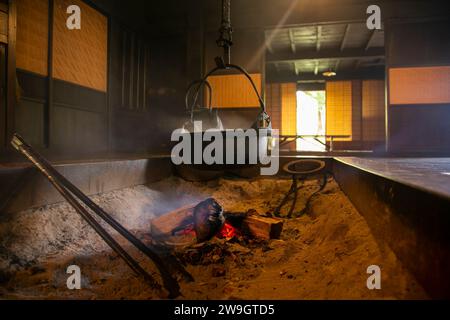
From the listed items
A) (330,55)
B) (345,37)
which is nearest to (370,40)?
(345,37)

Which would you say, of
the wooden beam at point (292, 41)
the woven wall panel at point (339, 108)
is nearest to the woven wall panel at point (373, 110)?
the woven wall panel at point (339, 108)

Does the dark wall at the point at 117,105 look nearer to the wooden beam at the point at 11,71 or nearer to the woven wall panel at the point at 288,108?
the wooden beam at the point at 11,71

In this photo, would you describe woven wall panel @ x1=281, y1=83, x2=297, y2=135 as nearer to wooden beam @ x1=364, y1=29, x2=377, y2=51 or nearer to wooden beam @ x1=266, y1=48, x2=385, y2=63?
wooden beam @ x1=266, y1=48, x2=385, y2=63

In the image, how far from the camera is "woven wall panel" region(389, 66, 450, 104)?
22.6 feet

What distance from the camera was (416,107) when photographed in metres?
7.00

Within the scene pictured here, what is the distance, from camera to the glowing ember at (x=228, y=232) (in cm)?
275

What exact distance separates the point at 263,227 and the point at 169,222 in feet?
3.00

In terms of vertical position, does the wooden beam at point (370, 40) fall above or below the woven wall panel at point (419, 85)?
above

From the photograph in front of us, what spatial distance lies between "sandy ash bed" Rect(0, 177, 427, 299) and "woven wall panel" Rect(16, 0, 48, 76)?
2765 millimetres

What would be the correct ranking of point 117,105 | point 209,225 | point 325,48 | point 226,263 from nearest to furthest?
point 226,263 < point 209,225 < point 117,105 < point 325,48

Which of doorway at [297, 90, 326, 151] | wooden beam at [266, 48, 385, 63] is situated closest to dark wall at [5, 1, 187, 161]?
wooden beam at [266, 48, 385, 63]

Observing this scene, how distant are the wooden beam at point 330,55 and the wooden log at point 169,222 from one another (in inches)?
351

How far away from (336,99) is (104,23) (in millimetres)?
10307

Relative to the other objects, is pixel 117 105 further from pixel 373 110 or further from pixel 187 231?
pixel 373 110
